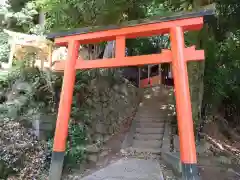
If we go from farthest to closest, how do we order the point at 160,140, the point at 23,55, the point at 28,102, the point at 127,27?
the point at 23,55 → the point at 160,140 → the point at 28,102 → the point at 127,27

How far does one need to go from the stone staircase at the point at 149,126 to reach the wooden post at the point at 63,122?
9.32 feet

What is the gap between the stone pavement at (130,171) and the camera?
6175 mm

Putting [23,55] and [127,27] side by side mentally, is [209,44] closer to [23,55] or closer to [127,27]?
[127,27]

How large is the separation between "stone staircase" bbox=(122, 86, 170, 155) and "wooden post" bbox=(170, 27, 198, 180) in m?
3.10

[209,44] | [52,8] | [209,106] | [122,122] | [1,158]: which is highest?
[52,8]

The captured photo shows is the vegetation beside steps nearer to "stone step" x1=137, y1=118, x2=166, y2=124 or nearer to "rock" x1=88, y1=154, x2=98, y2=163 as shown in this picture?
"rock" x1=88, y1=154, x2=98, y2=163

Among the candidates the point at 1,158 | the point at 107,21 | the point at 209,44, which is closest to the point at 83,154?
the point at 1,158

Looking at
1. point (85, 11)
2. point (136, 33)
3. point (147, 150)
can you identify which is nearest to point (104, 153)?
point (147, 150)

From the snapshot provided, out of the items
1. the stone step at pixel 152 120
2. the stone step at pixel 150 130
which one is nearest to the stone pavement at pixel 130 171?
the stone step at pixel 150 130

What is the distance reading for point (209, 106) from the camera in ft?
35.4

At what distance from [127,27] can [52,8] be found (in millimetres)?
3375

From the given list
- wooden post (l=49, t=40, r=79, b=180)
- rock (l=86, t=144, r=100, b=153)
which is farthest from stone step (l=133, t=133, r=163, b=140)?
wooden post (l=49, t=40, r=79, b=180)

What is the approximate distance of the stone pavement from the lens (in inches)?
243

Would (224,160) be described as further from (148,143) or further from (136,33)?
(136,33)
